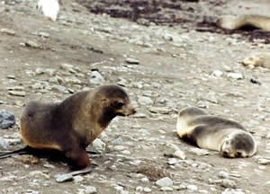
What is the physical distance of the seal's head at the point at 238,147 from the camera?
5660mm

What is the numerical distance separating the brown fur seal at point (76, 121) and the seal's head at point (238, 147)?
178 centimetres

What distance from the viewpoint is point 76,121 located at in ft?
14.8

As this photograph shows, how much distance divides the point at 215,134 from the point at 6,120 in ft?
8.67

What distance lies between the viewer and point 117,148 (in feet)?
17.6

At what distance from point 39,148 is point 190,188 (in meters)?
1.49

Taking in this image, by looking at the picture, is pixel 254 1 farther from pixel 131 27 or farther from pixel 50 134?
pixel 50 134

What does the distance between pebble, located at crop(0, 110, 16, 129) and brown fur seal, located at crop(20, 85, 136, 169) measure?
2.62 ft

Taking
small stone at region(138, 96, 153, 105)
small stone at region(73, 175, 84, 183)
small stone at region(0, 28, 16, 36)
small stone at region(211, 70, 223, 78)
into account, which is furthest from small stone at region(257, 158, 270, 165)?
small stone at region(0, 28, 16, 36)

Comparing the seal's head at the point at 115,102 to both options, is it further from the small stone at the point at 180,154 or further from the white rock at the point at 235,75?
the white rock at the point at 235,75

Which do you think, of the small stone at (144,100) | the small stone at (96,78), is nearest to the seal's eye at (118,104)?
the small stone at (144,100)

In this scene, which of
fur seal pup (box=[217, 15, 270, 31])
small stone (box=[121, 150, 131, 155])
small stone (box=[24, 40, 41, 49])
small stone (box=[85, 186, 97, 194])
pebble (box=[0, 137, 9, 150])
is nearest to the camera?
small stone (box=[85, 186, 97, 194])

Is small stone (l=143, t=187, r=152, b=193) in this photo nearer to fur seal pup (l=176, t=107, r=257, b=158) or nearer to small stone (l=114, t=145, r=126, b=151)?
small stone (l=114, t=145, r=126, b=151)

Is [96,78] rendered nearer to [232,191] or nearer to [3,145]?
[3,145]

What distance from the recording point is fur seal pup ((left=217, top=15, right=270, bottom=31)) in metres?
16.3
